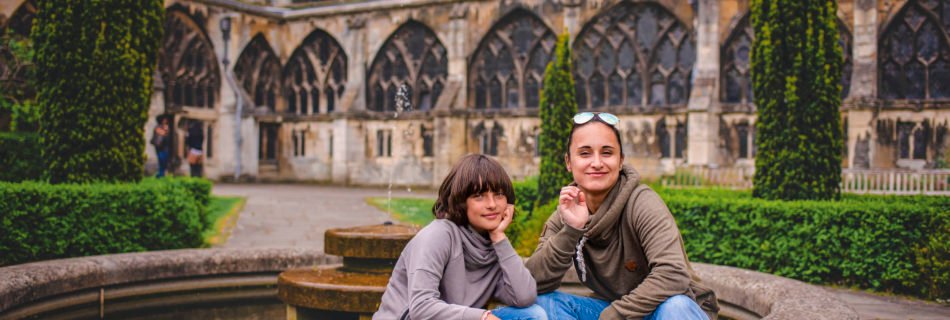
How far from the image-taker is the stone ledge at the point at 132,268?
5340mm

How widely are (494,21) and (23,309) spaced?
60.4 ft

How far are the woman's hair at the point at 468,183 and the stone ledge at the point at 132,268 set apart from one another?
3.43 m

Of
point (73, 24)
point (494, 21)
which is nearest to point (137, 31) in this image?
point (73, 24)

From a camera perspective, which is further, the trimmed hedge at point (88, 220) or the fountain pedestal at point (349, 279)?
the trimmed hedge at point (88, 220)

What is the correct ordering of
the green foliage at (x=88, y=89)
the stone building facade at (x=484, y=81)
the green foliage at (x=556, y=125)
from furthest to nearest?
the stone building facade at (x=484, y=81) → the green foliage at (x=556, y=125) → the green foliage at (x=88, y=89)

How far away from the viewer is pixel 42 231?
779 cm

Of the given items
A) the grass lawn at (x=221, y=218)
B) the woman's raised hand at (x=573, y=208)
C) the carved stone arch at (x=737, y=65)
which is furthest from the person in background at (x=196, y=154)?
the woman's raised hand at (x=573, y=208)

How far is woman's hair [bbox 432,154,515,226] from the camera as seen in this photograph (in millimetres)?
3260

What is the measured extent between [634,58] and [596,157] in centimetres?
1836

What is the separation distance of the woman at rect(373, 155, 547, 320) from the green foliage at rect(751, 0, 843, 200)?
6619 millimetres

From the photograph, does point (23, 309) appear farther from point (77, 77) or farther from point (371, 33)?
point (371, 33)

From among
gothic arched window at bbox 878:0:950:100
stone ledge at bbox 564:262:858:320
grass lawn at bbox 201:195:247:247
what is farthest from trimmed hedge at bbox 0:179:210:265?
gothic arched window at bbox 878:0:950:100

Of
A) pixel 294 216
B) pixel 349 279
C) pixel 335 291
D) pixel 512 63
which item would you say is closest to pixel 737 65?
pixel 512 63

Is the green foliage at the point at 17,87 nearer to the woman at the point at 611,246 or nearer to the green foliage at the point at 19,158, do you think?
the green foliage at the point at 19,158
